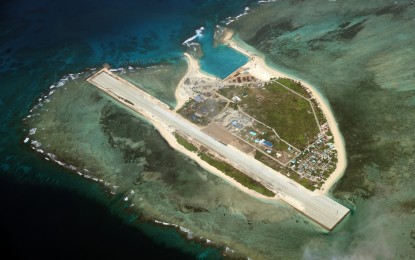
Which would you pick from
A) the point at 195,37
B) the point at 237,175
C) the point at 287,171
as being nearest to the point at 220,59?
the point at 195,37

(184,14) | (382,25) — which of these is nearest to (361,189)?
(382,25)

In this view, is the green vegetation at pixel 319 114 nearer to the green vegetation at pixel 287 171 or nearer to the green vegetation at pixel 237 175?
the green vegetation at pixel 287 171

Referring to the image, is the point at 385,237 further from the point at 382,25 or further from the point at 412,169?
the point at 382,25

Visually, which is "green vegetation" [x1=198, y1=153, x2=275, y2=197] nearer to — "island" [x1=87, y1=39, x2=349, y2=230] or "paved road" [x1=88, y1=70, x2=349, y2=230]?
"island" [x1=87, y1=39, x2=349, y2=230]

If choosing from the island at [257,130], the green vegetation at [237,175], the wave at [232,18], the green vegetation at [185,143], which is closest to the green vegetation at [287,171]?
the island at [257,130]

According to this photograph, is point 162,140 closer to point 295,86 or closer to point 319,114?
point 295,86
